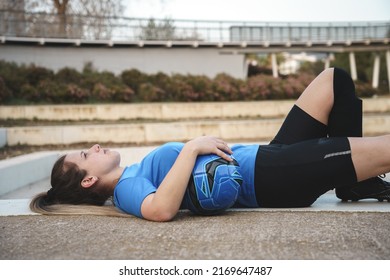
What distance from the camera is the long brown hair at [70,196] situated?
7.53 ft

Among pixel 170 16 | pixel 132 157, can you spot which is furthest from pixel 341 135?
pixel 170 16

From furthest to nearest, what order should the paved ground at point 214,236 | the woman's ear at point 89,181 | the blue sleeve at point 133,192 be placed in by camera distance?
the woman's ear at point 89,181
the blue sleeve at point 133,192
the paved ground at point 214,236

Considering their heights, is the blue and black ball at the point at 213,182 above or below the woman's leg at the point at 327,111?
below

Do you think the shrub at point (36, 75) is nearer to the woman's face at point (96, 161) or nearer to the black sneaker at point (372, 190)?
the woman's face at point (96, 161)

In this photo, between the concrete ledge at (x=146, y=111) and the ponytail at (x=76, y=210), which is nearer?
the ponytail at (x=76, y=210)

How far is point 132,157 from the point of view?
6773 millimetres

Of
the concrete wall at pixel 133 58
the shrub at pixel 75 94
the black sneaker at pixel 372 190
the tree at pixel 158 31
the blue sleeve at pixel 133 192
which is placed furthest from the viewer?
the tree at pixel 158 31

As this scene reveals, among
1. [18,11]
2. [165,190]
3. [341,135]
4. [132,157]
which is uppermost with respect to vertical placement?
[18,11]

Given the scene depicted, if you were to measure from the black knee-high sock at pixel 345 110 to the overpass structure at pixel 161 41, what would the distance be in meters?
24.2

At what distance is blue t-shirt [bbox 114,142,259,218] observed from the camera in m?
2.11

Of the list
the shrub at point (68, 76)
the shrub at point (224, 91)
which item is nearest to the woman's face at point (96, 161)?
the shrub at point (224, 91)

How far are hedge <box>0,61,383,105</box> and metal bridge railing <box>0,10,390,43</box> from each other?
724 cm
